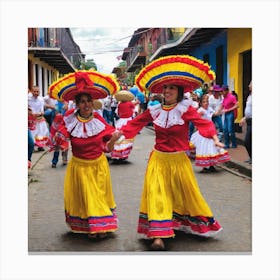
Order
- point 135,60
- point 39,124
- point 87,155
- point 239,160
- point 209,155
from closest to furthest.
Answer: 1. point 87,155
2. point 209,155
3. point 135,60
4. point 239,160
5. point 39,124

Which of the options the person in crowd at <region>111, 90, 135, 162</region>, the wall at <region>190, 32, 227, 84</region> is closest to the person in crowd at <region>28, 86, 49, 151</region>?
the person in crowd at <region>111, 90, 135, 162</region>

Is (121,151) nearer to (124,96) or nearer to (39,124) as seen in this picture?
(124,96)

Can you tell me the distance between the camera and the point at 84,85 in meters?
4.84

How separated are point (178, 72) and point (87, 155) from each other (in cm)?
126

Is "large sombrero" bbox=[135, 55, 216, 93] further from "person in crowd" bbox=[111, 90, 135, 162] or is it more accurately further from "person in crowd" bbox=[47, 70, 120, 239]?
"person in crowd" bbox=[111, 90, 135, 162]

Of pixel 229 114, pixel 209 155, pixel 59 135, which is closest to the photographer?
pixel 59 135

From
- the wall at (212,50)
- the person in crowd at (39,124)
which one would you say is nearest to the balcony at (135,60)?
the person in crowd at (39,124)

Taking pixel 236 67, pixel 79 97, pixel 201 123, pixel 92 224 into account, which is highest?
pixel 236 67

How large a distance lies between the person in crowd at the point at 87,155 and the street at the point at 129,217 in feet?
0.69

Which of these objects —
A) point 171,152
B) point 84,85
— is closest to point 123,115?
point 84,85

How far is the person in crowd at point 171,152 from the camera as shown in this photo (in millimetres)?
4621

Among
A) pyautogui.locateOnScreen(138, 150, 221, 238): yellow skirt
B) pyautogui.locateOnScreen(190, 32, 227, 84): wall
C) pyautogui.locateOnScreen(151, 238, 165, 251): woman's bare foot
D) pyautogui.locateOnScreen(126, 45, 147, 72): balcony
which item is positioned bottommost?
pyautogui.locateOnScreen(151, 238, 165, 251): woman's bare foot

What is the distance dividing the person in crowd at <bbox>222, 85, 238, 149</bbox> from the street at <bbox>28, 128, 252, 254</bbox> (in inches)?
82.0

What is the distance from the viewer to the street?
189 inches
